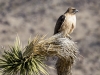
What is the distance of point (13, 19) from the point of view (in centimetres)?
7238

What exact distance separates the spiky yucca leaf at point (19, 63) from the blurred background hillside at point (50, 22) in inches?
1729

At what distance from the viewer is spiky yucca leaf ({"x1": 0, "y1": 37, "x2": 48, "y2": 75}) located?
17.4 metres

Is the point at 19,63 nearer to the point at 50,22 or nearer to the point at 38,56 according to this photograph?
the point at 38,56

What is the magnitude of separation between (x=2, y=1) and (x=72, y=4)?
9.30 meters

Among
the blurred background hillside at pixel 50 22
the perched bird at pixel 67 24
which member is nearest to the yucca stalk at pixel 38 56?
the perched bird at pixel 67 24

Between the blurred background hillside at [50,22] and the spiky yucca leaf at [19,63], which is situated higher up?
the blurred background hillside at [50,22]

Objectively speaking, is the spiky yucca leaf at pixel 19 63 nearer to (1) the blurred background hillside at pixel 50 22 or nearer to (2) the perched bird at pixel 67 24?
(2) the perched bird at pixel 67 24

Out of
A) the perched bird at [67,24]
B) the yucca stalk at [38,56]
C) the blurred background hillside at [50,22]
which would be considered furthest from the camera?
the blurred background hillside at [50,22]

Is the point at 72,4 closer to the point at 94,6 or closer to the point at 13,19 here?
the point at 94,6

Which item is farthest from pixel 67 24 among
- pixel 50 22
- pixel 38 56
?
pixel 50 22

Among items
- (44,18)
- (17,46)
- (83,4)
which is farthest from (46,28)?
(17,46)

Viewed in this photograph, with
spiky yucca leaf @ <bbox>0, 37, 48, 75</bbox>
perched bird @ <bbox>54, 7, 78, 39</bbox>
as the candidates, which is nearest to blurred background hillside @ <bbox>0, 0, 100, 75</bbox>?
perched bird @ <bbox>54, 7, 78, 39</bbox>

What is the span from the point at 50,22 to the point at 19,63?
5318 cm

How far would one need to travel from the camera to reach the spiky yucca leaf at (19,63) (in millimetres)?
17375
